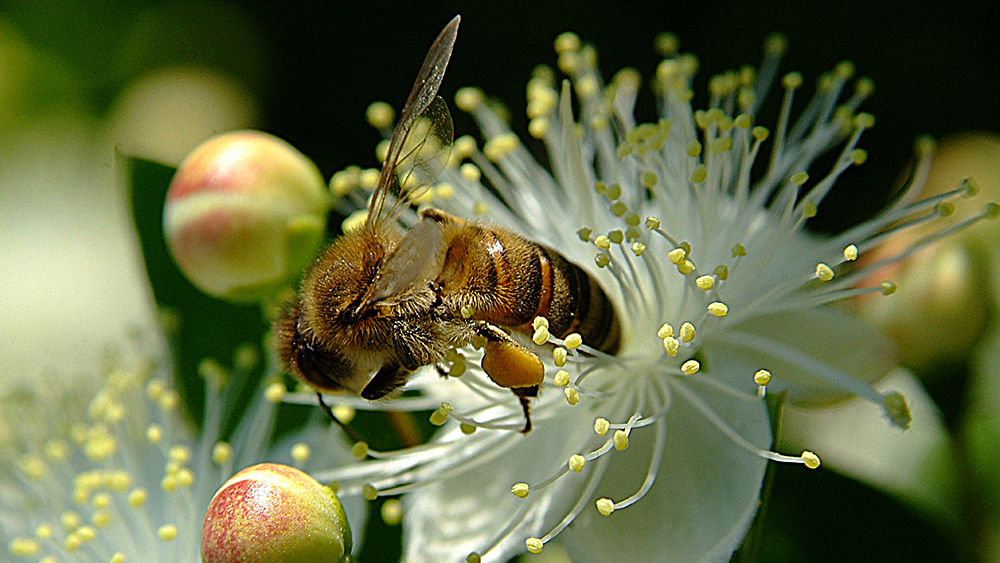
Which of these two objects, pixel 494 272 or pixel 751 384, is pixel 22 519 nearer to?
pixel 494 272

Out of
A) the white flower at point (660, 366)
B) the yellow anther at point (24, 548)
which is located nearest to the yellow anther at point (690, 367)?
the white flower at point (660, 366)

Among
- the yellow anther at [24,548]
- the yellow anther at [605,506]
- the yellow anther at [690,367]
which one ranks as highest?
the yellow anther at [690,367]

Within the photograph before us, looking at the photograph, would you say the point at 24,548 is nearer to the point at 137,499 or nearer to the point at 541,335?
the point at 137,499

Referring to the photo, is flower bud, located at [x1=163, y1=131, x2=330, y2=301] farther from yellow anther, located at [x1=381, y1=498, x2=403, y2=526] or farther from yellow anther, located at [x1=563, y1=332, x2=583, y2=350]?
yellow anther, located at [x1=563, y1=332, x2=583, y2=350]

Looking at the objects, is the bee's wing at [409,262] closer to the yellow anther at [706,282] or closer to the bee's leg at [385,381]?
the bee's leg at [385,381]

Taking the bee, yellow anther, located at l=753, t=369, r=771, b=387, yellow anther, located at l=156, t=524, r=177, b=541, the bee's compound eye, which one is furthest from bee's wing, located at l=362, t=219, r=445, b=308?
yellow anther, located at l=156, t=524, r=177, b=541

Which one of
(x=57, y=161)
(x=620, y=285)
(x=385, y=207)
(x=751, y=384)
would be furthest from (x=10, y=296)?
(x=751, y=384)
